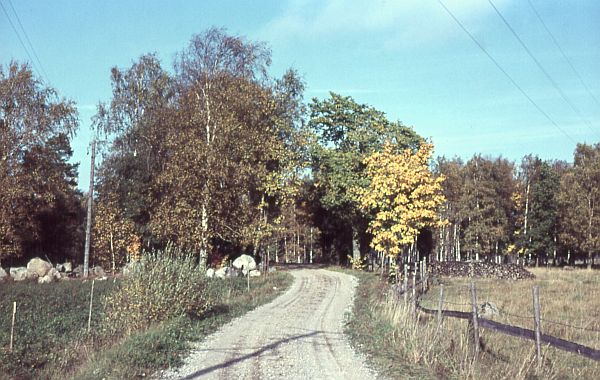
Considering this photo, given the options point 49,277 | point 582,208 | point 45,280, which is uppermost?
point 582,208

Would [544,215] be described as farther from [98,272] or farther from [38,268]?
[38,268]

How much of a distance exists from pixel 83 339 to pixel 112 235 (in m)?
27.7

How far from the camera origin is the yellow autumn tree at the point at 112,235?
134 ft

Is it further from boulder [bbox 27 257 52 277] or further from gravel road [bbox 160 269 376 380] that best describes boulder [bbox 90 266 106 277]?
gravel road [bbox 160 269 376 380]

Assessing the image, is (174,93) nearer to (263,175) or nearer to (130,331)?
(263,175)

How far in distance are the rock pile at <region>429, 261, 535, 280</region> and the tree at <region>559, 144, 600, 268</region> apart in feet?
68.9

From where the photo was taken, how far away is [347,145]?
141ft

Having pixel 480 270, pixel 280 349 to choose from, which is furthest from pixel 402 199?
pixel 280 349

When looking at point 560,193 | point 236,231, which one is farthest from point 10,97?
point 560,193

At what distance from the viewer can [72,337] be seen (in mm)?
A: 16109

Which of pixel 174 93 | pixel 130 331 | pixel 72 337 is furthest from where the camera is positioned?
pixel 174 93

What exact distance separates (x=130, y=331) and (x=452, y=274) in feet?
99.9

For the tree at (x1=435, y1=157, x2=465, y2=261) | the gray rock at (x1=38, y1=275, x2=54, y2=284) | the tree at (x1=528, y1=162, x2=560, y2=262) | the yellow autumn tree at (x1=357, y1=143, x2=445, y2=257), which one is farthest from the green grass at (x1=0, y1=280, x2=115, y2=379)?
the tree at (x1=528, y1=162, x2=560, y2=262)

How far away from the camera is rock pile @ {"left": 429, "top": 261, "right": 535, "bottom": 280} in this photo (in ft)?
129
